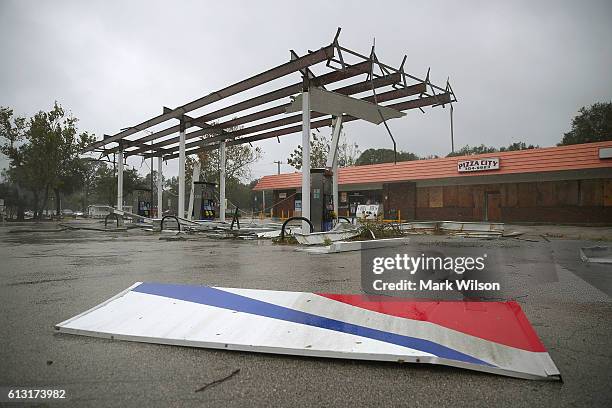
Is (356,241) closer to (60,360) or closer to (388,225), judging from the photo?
(388,225)

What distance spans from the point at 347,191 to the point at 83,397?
33771 mm

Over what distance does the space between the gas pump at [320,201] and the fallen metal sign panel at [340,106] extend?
8.38 ft

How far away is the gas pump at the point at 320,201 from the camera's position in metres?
12.5

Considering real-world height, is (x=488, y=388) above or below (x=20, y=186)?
below

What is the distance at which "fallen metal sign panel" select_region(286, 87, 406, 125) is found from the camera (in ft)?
40.9

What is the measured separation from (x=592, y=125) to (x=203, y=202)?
51485mm

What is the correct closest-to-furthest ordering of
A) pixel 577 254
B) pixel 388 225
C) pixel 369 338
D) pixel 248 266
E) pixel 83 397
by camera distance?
pixel 83 397, pixel 369 338, pixel 248 266, pixel 577 254, pixel 388 225

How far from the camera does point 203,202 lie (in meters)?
20.2

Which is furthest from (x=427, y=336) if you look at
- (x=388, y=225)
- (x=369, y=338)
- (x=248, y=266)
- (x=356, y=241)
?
(x=388, y=225)

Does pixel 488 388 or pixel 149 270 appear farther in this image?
pixel 149 270

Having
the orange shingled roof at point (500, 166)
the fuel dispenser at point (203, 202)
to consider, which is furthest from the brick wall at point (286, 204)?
the fuel dispenser at point (203, 202)

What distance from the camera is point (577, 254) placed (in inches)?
361

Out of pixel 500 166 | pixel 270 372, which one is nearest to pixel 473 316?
pixel 270 372

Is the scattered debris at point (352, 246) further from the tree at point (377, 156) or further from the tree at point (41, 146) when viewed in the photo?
the tree at point (377, 156)
